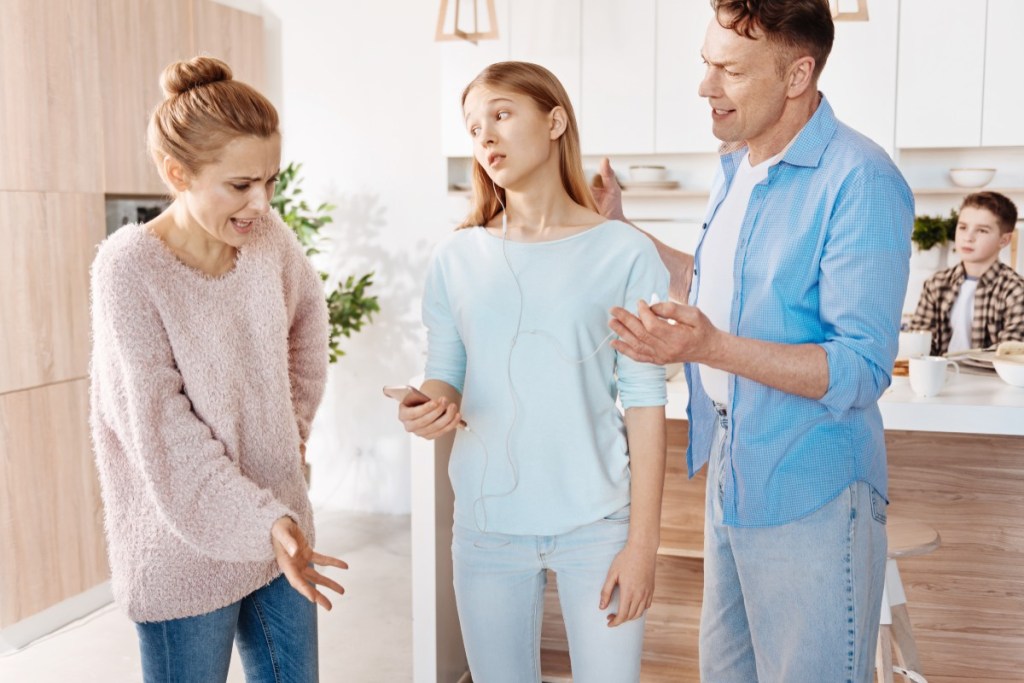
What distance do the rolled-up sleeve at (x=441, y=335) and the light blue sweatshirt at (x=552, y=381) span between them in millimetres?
53

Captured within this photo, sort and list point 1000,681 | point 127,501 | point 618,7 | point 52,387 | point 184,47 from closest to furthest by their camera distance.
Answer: point 127,501 < point 1000,681 < point 52,387 < point 184,47 < point 618,7

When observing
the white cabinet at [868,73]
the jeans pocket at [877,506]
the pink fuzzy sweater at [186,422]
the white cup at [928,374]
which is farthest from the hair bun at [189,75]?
the white cabinet at [868,73]

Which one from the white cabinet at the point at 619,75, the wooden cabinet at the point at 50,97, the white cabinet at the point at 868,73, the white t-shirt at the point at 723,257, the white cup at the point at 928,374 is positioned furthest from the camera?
the white cabinet at the point at 619,75

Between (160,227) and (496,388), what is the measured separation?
1.81ft

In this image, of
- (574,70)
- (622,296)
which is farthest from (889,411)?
(574,70)

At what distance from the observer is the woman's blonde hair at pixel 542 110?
1.42m

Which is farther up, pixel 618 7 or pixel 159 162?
pixel 618 7

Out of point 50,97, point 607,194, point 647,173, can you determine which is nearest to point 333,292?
point 50,97

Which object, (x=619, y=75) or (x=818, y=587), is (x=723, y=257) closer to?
(x=818, y=587)

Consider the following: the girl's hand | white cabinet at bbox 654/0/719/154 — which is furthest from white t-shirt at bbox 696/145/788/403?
white cabinet at bbox 654/0/719/154

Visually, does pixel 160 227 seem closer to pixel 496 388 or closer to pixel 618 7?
pixel 496 388

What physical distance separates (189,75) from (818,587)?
1.20 metres

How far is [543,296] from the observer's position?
4.62 ft

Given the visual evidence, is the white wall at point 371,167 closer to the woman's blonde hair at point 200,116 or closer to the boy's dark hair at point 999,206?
the boy's dark hair at point 999,206
